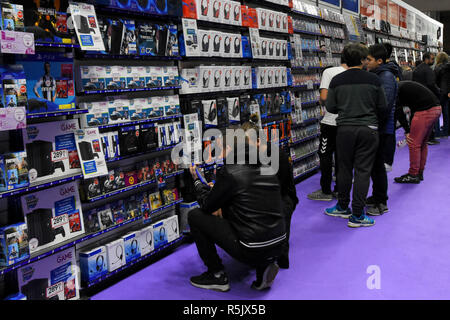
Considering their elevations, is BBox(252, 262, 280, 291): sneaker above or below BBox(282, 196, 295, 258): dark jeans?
below

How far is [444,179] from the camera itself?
20.9 ft

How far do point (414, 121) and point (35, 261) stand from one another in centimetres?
522

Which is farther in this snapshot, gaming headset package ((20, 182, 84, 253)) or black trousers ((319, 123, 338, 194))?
black trousers ((319, 123, 338, 194))

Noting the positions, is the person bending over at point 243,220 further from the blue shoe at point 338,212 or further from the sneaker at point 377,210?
the sneaker at point 377,210

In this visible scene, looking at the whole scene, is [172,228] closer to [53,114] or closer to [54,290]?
[54,290]

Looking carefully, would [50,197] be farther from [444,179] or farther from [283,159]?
[444,179]

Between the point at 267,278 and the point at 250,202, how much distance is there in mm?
648

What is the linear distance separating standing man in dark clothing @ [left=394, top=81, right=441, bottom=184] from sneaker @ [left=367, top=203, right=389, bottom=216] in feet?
4.92

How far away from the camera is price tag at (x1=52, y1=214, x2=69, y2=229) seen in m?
2.95

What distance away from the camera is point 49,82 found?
9.51ft

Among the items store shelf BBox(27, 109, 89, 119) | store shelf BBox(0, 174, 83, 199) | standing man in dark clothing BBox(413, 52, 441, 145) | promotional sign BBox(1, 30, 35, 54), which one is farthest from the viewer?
standing man in dark clothing BBox(413, 52, 441, 145)

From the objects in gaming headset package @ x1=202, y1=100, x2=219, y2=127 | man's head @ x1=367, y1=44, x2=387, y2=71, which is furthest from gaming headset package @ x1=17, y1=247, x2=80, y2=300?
man's head @ x1=367, y1=44, x2=387, y2=71

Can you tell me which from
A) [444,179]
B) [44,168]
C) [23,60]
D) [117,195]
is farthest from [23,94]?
[444,179]

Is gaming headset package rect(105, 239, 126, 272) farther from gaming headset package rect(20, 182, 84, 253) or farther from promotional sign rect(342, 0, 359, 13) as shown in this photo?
promotional sign rect(342, 0, 359, 13)
